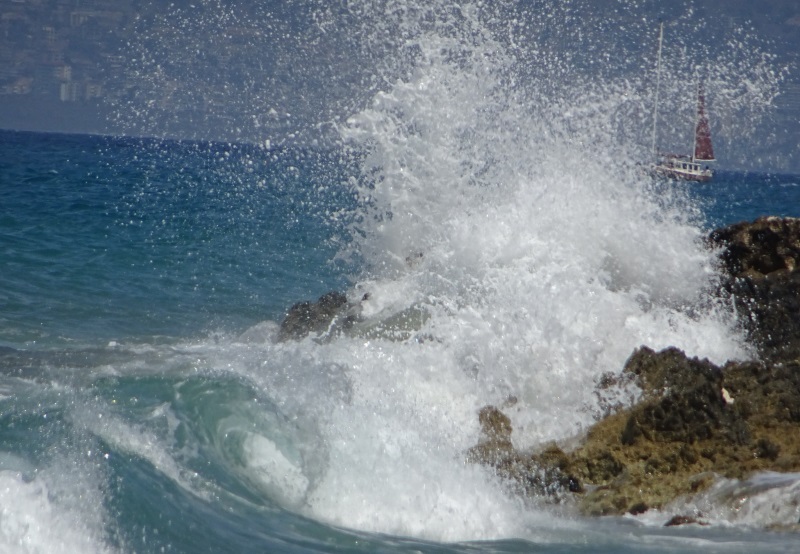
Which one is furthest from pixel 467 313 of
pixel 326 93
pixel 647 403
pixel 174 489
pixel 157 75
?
pixel 157 75

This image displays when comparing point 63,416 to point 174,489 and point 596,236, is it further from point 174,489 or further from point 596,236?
point 596,236

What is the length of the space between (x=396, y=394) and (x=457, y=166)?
4076 mm

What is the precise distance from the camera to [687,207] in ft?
31.7

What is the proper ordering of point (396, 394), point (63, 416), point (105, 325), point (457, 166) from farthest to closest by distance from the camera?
point (105, 325)
point (457, 166)
point (396, 394)
point (63, 416)

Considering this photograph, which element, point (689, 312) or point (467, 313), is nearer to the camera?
point (467, 313)

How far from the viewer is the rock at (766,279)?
7586mm

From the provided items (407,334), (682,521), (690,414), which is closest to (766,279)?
(690,414)

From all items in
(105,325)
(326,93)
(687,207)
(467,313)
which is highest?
(326,93)

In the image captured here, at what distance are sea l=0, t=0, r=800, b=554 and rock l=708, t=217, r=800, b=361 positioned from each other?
167 millimetres

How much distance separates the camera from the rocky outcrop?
588 centimetres

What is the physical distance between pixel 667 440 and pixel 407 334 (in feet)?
8.56

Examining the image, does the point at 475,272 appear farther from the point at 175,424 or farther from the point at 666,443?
the point at 175,424

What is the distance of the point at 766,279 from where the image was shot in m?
7.88

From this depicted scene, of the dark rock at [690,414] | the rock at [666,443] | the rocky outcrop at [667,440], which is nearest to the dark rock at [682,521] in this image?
the rocky outcrop at [667,440]
